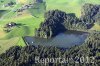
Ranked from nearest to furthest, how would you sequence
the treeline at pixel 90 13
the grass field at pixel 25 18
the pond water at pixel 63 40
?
1. the pond water at pixel 63 40
2. the grass field at pixel 25 18
3. the treeline at pixel 90 13

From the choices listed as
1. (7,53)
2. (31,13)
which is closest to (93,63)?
(7,53)

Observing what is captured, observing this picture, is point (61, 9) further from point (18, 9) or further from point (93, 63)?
point (93, 63)

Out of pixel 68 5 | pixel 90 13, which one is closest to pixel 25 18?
pixel 68 5

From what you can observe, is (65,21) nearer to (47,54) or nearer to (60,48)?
(60,48)

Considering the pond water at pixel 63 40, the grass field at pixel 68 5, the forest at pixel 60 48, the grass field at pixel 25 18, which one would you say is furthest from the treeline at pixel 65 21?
the grass field at pixel 68 5

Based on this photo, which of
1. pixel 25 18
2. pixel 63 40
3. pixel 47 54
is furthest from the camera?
pixel 25 18

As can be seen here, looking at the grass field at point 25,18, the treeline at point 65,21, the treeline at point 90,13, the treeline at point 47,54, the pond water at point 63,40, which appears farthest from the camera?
the treeline at point 90,13

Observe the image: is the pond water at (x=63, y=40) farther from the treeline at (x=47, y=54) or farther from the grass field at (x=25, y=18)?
the treeline at (x=47, y=54)
